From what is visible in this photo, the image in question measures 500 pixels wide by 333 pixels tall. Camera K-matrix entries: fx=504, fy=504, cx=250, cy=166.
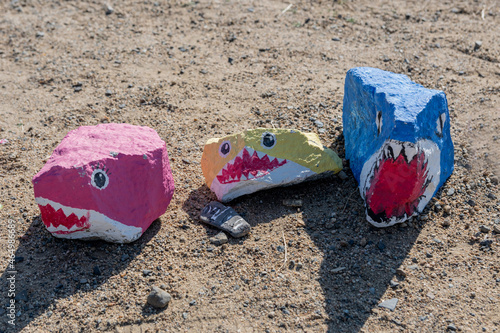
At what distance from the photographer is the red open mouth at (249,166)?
14.2 feet

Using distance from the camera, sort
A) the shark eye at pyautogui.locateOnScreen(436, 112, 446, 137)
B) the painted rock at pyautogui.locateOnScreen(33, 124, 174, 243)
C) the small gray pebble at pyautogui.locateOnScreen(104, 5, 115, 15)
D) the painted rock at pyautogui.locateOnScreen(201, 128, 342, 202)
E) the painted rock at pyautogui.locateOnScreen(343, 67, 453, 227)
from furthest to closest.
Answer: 1. the small gray pebble at pyautogui.locateOnScreen(104, 5, 115, 15)
2. the painted rock at pyautogui.locateOnScreen(201, 128, 342, 202)
3. the shark eye at pyautogui.locateOnScreen(436, 112, 446, 137)
4. the painted rock at pyautogui.locateOnScreen(343, 67, 453, 227)
5. the painted rock at pyautogui.locateOnScreen(33, 124, 174, 243)

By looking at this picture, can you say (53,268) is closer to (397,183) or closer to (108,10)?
(397,183)

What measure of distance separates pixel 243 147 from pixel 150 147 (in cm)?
79

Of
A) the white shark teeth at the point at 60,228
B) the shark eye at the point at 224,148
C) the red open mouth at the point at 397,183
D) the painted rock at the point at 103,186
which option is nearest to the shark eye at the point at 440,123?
the red open mouth at the point at 397,183

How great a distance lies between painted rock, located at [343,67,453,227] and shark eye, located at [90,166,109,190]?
6.94 feet

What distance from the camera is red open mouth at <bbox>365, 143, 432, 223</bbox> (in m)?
3.91

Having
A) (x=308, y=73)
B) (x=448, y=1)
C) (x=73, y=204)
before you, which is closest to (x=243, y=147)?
(x=73, y=204)

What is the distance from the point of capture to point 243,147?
14.2 feet

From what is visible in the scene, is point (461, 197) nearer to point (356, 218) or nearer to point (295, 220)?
point (356, 218)

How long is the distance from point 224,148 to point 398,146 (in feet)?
4.83

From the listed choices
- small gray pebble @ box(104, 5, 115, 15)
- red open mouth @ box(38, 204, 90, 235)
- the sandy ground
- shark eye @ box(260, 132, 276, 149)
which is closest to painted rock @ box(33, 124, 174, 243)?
red open mouth @ box(38, 204, 90, 235)

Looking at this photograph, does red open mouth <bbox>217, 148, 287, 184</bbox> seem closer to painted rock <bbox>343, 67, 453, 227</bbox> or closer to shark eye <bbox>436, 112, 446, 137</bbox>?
painted rock <bbox>343, 67, 453, 227</bbox>

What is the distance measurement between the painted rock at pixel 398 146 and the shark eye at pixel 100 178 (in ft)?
6.94

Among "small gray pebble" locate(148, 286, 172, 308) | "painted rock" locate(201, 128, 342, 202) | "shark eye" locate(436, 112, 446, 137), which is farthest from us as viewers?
"painted rock" locate(201, 128, 342, 202)
